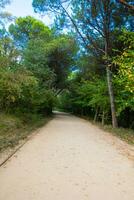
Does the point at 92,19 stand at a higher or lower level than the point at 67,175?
higher

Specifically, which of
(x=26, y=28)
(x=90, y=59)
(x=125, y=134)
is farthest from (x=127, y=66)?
(x=26, y=28)

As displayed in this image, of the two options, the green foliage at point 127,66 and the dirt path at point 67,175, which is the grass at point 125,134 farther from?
the dirt path at point 67,175

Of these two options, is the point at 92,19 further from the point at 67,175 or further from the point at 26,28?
the point at 26,28

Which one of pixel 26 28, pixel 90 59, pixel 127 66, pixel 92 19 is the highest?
pixel 26 28

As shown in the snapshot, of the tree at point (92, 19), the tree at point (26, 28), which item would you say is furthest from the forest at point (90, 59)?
the tree at point (26, 28)

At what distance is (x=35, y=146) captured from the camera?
34.2 ft

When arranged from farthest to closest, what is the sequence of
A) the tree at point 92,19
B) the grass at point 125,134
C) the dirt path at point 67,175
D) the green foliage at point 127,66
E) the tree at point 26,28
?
the tree at point 26,28, the tree at point 92,19, the grass at point 125,134, the green foliage at point 127,66, the dirt path at point 67,175

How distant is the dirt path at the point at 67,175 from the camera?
5.00 m

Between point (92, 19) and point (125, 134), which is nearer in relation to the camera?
point (125, 134)

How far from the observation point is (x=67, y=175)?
249 inches

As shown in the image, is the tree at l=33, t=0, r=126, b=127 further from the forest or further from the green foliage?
the green foliage

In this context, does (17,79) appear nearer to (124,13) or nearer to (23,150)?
(23,150)

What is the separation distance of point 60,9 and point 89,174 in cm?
1485

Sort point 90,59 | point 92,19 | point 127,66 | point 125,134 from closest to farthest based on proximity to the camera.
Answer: point 127,66
point 125,134
point 92,19
point 90,59
